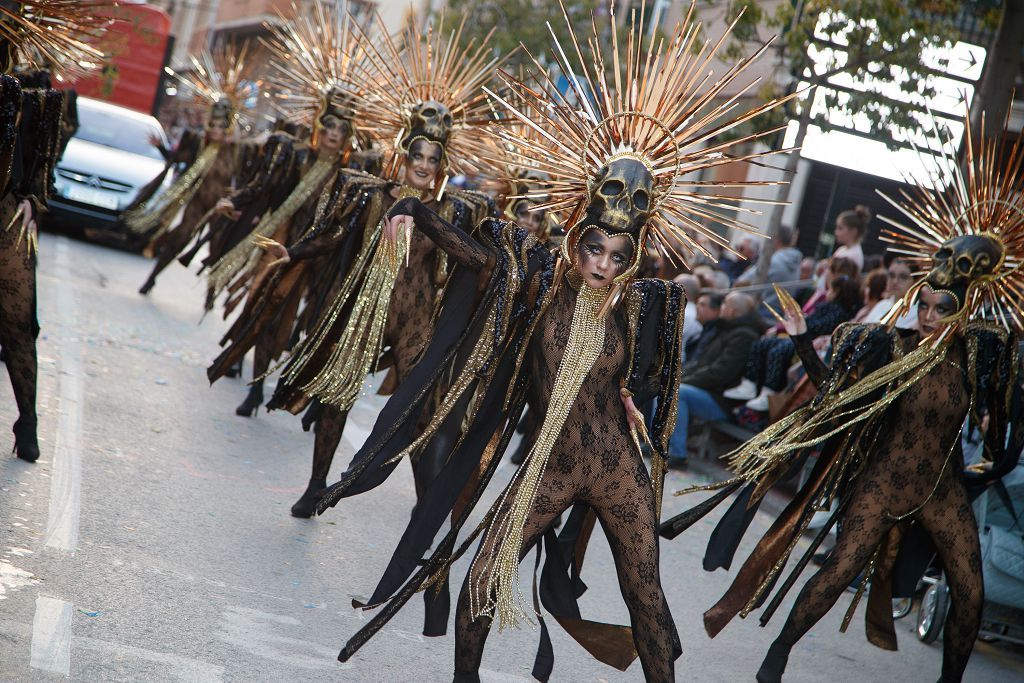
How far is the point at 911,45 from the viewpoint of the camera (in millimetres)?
12875

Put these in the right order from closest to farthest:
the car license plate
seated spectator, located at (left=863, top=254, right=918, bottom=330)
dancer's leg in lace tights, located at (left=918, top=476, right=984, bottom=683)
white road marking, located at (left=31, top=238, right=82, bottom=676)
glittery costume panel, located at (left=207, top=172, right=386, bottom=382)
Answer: white road marking, located at (left=31, top=238, right=82, bottom=676) < dancer's leg in lace tights, located at (left=918, top=476, right=984, bottom=683) < glittery costume panel, located at (left=207, top=172, right=386, bottom=382) < seated spectator, located at (left=863, top=254, right=918, bottom=330) < the car license plate

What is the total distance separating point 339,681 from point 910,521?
2717 millimetres

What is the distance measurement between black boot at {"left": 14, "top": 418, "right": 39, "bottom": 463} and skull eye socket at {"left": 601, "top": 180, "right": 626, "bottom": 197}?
330 cm

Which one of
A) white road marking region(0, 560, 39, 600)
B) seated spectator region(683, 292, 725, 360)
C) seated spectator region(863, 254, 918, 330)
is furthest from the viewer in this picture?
seated spectator region(683, 292, 725, 360)

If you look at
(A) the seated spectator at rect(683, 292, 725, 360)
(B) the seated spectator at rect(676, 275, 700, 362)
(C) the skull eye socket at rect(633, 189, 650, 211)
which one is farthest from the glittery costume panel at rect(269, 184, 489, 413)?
(B) the seated spectator at rect(676, 275, 700, 362)

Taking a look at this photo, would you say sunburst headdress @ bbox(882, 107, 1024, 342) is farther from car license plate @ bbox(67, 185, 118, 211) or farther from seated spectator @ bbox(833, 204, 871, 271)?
car license plate @ bbox(67, 185, 118, 211)

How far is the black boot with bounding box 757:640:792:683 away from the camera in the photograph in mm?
5445

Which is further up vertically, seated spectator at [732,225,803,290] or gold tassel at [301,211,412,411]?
seated spectator at [732,225,803,290]

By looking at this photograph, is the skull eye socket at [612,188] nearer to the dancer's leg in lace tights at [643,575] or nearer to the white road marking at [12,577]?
the dancer's leg in lace tights at [643,575]

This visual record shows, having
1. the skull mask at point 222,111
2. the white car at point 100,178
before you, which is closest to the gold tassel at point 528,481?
the skull mask at point 222,111

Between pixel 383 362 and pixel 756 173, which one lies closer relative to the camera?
pixel 383 362

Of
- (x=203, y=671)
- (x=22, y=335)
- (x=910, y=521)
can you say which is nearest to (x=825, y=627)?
(x=910, y=521)

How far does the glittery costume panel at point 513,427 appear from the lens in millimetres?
4242

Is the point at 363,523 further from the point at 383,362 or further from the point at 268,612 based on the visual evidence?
the point at 268,612
